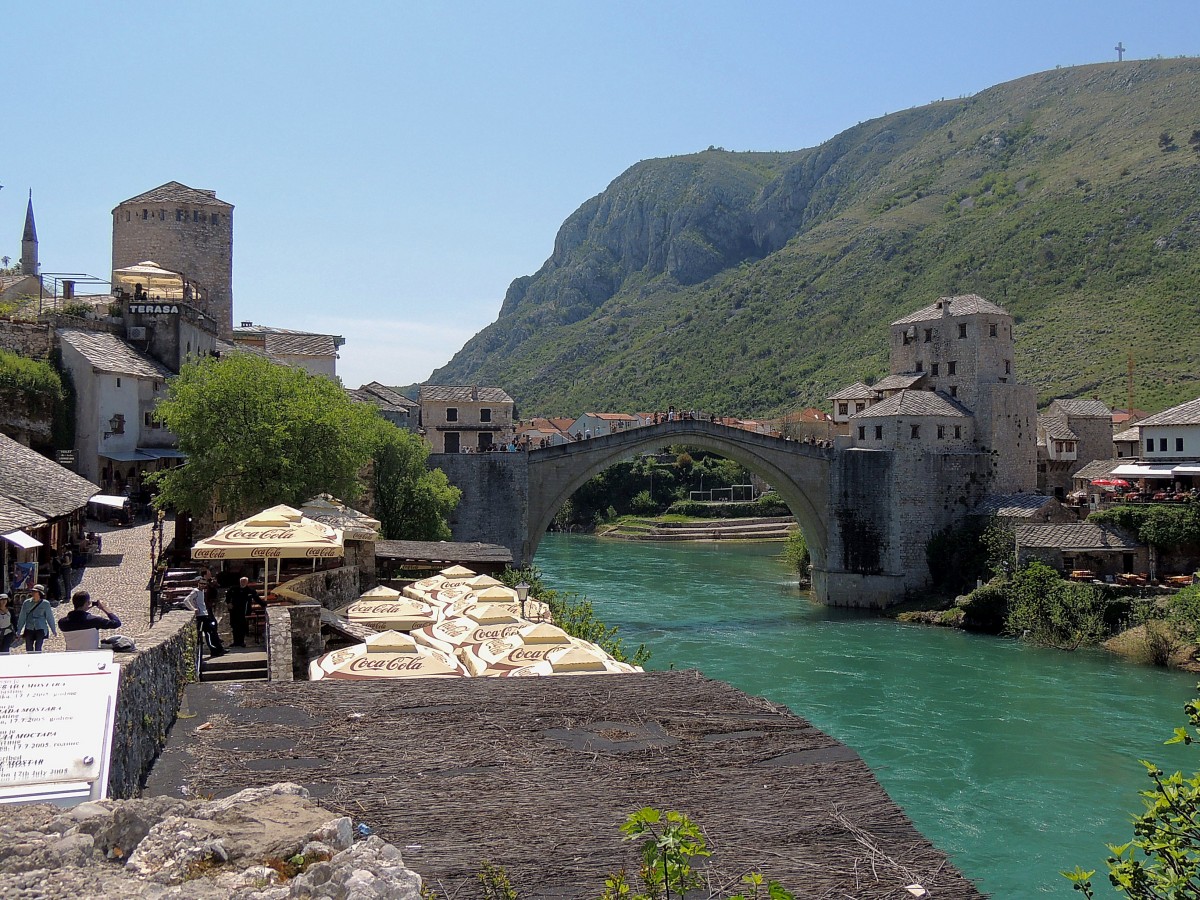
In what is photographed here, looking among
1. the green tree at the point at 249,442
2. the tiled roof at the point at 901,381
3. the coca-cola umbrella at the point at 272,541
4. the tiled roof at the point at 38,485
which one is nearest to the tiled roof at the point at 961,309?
the tiled roof at the point at 901,381

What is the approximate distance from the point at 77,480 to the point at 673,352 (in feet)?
290

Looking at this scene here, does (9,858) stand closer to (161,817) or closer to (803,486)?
(161,817)

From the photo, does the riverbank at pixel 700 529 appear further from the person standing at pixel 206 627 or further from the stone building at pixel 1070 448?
the person standing at pixel 206 627

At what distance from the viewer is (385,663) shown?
Result: 33.6ft

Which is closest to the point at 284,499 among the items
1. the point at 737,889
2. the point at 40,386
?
the point at 40,386

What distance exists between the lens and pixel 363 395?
46375 millimetres

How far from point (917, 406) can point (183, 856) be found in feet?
128

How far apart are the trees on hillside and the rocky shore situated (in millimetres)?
18467

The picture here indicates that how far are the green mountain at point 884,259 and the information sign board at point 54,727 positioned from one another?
56882 mm

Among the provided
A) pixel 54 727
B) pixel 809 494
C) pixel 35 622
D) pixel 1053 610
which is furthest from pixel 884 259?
pixel 54 727

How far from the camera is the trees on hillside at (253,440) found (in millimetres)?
21859

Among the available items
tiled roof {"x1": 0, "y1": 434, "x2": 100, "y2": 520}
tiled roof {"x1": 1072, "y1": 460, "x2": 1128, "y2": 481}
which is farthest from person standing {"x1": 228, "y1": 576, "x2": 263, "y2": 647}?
tiled roof {"x1": 1072, "y1": 460, "x2": 1128, "y2": 481}

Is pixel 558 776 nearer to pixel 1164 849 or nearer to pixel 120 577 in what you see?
pixel 1164 849

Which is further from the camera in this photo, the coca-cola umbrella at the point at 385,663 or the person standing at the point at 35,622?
the coca-cola umbrella at the point at 385,663
